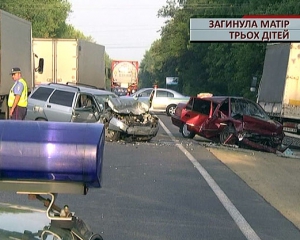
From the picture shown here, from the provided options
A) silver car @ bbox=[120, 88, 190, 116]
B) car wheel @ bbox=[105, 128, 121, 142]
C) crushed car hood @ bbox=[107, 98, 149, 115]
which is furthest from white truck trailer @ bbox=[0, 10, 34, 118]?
silver car @ bbox=[120, 88, 190, 116]

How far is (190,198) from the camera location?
36.6 feet

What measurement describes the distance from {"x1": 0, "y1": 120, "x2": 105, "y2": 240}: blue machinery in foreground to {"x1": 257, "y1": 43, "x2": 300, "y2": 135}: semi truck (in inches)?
799

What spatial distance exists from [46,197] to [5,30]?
20.1 metres

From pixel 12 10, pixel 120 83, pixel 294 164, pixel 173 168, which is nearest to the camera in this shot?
pixel 173 168

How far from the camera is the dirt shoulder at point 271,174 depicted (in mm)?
11281

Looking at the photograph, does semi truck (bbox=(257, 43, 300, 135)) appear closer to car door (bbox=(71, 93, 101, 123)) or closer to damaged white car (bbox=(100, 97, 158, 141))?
damaged white car (bbox=(100, 97, 158, 141))

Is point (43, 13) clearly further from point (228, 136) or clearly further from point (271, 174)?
point (271, 174)

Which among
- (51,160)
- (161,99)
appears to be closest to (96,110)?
(51,160)

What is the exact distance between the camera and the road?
8805 mm

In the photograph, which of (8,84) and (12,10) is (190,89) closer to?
(12,10)

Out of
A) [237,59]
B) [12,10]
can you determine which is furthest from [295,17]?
[12,10]

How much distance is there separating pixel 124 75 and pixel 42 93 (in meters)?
34.9

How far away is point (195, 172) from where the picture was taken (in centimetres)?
1452

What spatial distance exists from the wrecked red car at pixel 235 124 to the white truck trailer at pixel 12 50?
245 inches
